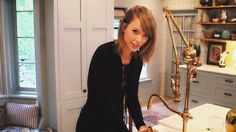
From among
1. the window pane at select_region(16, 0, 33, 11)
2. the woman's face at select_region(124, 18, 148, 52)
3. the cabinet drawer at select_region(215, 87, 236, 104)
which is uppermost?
the window pane at select_region(16, 0, 33, 11)

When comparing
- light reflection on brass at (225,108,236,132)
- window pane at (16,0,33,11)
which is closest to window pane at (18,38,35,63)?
window pane at (16,0,33,11)

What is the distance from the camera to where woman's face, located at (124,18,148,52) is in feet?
3.69

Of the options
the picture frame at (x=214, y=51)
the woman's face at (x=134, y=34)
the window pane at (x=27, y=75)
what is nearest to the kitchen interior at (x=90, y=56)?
the picture frame at (x=214, y=51)

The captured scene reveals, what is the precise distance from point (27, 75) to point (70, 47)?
0.92 metres

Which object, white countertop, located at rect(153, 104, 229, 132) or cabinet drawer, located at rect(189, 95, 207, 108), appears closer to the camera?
white countertop, located at rect(153, 104, 229, 132)

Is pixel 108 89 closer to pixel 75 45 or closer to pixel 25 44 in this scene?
pixel 75 45

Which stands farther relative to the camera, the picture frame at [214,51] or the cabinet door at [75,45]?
the picture frame at [214,51]

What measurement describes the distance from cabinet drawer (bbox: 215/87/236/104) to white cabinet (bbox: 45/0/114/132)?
76.8 inches

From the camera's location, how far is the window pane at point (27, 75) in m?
3.38

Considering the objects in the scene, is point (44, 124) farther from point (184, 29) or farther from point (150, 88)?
point (184, 29)

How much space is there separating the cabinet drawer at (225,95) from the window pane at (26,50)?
2757mm

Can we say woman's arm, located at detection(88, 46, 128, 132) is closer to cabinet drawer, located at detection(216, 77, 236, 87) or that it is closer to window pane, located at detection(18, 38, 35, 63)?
window pane, located at detection(18, 38, 35, 63)

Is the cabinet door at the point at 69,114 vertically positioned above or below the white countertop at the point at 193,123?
below

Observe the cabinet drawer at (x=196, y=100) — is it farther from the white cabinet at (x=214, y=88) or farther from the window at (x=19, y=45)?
the window at (x=19, y=45)
